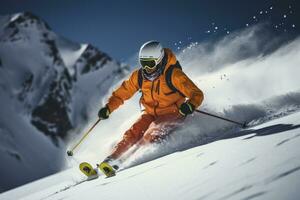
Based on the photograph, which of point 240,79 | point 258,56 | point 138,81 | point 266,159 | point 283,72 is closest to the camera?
point 266,159

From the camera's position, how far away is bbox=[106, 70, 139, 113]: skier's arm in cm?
702

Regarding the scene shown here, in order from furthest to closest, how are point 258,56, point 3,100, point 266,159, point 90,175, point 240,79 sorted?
point 3,100 → point 258,56 → point 240,79 → point 90,175 → point 266,159

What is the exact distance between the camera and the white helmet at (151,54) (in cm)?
619

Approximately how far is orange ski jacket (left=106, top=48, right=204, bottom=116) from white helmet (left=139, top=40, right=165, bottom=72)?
0.62 feet

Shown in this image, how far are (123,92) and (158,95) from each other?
2.95ft

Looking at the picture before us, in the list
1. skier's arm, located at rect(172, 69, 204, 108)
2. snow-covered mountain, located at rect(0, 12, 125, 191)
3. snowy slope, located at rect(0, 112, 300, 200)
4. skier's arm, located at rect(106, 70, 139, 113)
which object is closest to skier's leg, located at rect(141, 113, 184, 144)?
skier's arm, located at rect(172, 69, 204, 108)

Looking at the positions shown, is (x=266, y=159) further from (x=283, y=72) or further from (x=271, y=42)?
(x=271, y=42)

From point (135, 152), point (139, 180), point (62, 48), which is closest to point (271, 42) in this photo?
point (135, 152)

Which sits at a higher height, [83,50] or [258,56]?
[258,56]

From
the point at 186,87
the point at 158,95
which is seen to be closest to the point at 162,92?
the point at 158,95

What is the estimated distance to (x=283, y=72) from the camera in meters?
8.96

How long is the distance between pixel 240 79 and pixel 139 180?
715 centimetres

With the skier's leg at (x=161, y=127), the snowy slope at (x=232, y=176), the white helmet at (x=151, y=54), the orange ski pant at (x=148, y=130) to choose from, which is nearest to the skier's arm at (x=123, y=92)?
the orange ski pant at (x=148, y=130)

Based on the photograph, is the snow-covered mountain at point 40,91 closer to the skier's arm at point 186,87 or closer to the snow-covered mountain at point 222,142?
the snow-covered mountain at point 222,142
